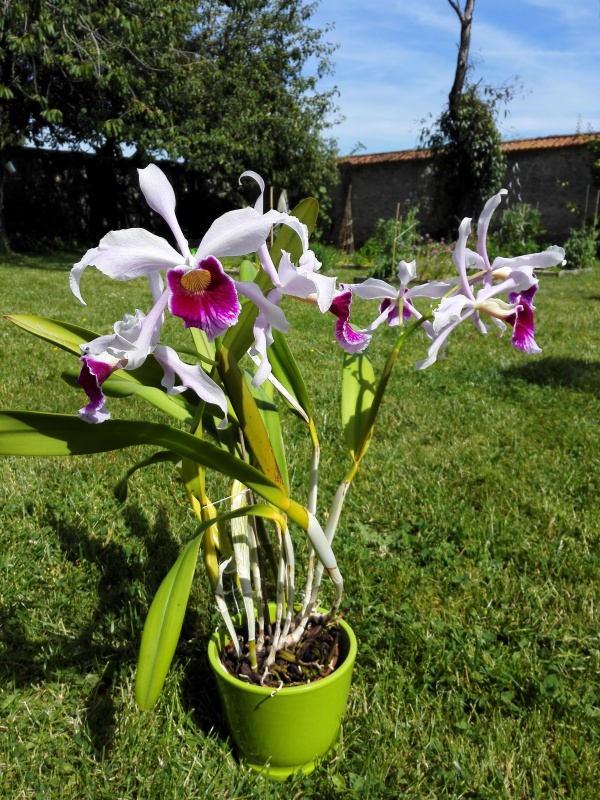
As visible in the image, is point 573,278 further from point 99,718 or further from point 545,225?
point 99,718

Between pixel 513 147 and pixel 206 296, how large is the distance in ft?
49.4

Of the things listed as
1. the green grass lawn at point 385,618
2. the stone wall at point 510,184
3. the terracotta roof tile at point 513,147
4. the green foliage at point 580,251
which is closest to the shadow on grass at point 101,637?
the green grass lawn at point 385,618

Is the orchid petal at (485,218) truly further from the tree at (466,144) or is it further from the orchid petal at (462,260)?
the tree at (466,144)

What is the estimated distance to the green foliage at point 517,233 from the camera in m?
11.7

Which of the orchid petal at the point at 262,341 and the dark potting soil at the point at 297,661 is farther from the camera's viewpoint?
the dark potting soil at the point at 297,661

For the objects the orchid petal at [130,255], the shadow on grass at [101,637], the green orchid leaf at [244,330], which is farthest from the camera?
the shadow on grass at [101,637]

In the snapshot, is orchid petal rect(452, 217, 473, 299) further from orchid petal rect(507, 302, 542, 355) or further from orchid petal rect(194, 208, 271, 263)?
orchid petal rect(194, 208, 271, 263)

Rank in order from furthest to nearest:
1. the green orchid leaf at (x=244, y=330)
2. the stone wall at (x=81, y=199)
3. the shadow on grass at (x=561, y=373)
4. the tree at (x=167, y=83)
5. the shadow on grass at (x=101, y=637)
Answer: the stone wall at (x=81, y=199) < the tree at (x=167, y=83) < the shadow on grass at (x=561, y=373) < the shadow on grass at (x=101, y=637) < the green orchid leaf at (x=244, y=330)

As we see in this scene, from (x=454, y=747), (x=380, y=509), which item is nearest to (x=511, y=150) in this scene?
(x=380, y=509)

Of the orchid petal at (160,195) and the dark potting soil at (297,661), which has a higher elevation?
the orchid petal at (160,195)

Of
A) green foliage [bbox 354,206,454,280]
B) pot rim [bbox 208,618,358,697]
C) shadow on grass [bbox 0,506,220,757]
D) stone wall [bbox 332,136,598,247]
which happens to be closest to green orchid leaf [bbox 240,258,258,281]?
pot rim [bbox 208,618,358,697]

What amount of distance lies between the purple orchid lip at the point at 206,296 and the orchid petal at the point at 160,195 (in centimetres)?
4

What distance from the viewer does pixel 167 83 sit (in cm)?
1005

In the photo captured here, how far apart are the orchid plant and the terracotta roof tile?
1398 cm
